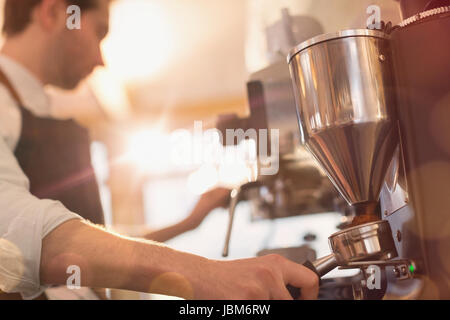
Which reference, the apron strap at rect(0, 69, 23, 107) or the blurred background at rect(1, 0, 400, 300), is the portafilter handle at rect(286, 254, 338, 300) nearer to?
Answer: the blurred background at rect(1, 0, 400, 300)

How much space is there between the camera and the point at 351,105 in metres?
0.38

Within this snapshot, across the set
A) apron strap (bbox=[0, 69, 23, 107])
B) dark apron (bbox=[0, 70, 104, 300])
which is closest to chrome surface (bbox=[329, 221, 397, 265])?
dark apron (bbox=[0, 70, 104, 300])

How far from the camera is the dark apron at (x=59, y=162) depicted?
0.93m

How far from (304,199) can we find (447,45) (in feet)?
2.23

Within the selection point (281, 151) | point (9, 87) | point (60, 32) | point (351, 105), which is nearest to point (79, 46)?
point (60, 32)

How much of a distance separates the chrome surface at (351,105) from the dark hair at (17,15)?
0.89 metres

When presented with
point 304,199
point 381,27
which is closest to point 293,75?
point 381,27

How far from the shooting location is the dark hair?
1065 millimetres

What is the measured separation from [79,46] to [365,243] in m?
1.01

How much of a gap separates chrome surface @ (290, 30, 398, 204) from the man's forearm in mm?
158

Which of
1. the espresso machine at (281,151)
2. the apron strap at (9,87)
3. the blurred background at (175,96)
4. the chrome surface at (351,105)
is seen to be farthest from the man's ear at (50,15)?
the chrome surface at (351,105)

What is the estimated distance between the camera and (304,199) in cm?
103

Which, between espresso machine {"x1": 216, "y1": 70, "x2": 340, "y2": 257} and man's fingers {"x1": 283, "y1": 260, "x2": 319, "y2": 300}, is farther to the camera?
espresso machine {"x1": 216, "y1": 70, "x2": 340, "y2": 257}
